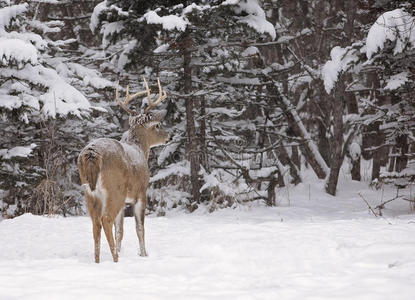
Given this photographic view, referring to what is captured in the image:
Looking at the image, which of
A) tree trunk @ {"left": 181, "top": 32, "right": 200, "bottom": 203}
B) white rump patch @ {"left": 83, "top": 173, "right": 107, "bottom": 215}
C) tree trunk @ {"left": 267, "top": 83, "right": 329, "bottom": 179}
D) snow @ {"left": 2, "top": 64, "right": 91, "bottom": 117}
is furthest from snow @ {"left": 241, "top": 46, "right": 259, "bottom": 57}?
white rump patch @ {"left": 83, "top": 173, "right": 107, "bottom": 215}

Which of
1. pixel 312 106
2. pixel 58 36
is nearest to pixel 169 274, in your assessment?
pixel 58 36

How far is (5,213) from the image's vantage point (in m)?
11.3

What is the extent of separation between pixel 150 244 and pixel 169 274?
269cm

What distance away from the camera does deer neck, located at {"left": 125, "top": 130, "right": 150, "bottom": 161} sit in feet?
23.6

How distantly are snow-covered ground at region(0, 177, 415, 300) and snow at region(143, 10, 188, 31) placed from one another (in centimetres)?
372

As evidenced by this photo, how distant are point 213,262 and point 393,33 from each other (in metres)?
5.77

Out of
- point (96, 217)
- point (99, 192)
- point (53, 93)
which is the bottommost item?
point (96, 217)

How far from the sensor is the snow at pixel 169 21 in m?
9.59

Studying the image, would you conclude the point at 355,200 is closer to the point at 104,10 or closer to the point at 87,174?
the point at 104,10

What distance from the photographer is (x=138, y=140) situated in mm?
7254

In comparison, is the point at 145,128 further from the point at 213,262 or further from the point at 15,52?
the point at 15,52

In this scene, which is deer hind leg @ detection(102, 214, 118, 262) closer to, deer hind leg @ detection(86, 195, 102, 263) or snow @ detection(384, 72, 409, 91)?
deer hind leg @ detection(86, 195, 102, 263)

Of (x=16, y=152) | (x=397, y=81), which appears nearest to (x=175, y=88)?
(x=16, y=152)

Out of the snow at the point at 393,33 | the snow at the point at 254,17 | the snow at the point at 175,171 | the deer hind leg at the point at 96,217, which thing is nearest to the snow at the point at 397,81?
the snow at the point at 393,33
